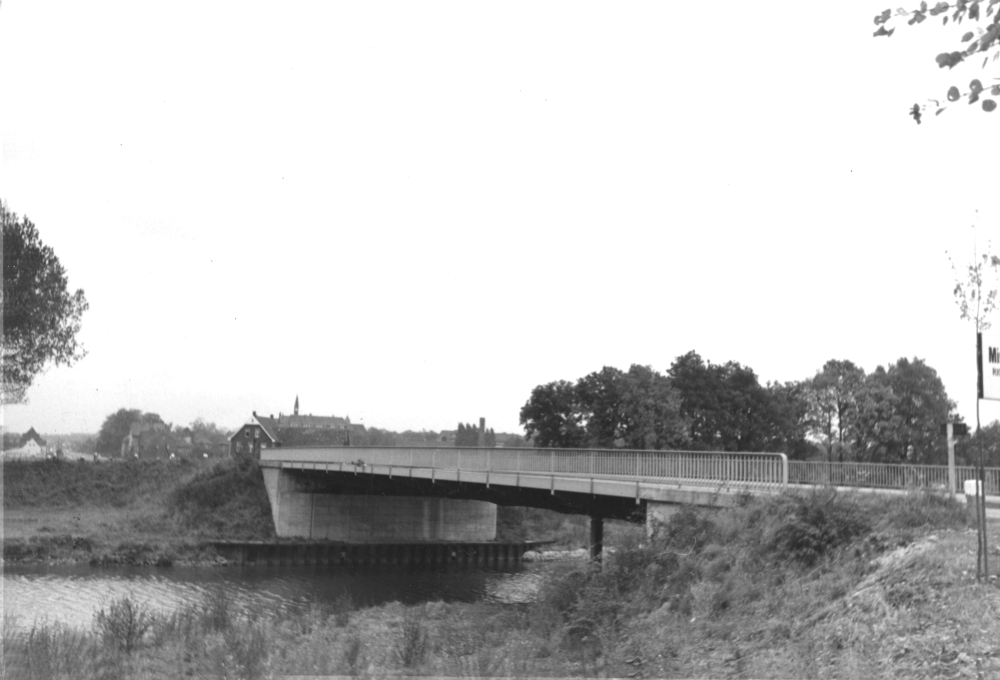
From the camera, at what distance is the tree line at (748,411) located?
181ft

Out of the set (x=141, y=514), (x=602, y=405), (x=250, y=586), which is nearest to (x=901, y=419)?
(x=602, y=405)

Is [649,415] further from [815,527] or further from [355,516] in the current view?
[815,527]

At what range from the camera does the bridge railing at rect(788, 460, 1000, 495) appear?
21.6m

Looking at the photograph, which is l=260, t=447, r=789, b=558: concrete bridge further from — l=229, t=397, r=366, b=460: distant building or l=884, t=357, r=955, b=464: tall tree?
l=229, t=397, r=366, b=460: distant building

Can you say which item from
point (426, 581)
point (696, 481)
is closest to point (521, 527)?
point (426, 581)

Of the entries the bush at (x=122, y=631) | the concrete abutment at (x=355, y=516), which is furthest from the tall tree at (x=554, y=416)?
the bush at (x=122, y=631)

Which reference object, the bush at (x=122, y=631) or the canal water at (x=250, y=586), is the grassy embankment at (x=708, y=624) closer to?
the bush at (x=122, y=631)

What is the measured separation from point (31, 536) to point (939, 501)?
48601 millimetres

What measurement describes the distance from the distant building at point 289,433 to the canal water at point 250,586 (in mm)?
46884

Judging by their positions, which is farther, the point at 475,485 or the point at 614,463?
the point at 475,485

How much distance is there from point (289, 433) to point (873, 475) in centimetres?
10486

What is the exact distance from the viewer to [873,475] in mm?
24766

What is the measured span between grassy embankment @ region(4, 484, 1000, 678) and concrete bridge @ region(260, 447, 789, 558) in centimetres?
300

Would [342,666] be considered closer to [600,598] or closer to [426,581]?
[600,598]
